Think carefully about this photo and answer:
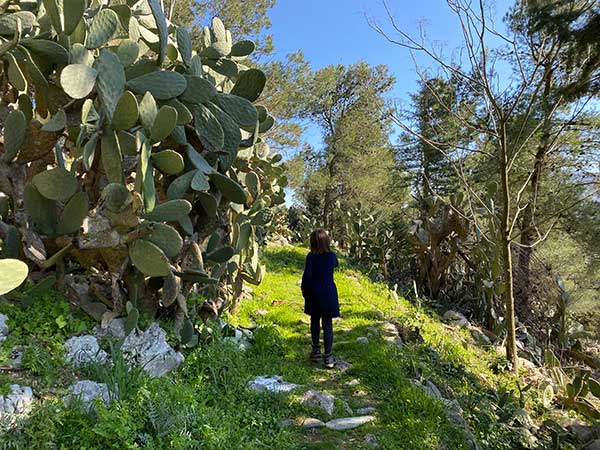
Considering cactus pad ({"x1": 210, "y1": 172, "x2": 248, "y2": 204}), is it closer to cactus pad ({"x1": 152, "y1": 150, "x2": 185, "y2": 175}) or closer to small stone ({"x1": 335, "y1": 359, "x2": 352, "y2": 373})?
cactus pad ({"x1": 152, "y1": 150, "x2": 185, "y2": 175})

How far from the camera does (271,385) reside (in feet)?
9.07

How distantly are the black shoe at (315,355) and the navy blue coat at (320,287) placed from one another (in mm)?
303

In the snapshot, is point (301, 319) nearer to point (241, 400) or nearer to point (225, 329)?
point (225, 329)

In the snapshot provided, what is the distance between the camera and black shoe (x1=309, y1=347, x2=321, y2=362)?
346 cm

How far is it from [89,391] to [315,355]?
1957mm

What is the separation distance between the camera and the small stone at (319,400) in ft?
8.61

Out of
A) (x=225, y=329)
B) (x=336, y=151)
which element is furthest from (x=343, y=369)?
(x=336, y=151)

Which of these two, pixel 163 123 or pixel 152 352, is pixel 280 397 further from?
pixel 163 123

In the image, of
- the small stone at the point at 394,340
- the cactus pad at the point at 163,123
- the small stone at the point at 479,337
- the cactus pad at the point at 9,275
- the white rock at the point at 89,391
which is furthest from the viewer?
the small stone at the point at 479,337

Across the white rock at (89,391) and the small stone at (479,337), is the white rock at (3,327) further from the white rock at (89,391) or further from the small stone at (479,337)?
the small stone at (479,337)

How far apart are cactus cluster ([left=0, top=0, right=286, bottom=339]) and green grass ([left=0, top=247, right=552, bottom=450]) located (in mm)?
424

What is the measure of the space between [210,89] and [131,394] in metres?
1.75

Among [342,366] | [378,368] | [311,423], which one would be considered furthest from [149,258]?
[378,368]

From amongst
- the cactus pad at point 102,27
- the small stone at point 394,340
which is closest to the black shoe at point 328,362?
the small stone at point 394,340
